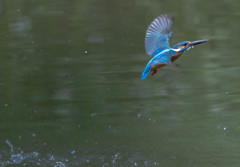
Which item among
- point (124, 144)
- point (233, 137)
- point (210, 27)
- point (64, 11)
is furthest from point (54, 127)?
point (64, 11)

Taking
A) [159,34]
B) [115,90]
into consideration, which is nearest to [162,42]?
[159,34]

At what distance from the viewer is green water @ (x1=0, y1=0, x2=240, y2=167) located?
3.01m

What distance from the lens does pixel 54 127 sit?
3.36m

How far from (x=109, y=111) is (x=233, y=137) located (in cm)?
86

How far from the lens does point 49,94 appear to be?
3859 mm

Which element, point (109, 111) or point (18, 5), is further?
point (18, 5)

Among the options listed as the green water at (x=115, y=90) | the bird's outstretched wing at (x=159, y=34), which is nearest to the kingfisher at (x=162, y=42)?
the bird's outstretched wing at (x=159, y=34)

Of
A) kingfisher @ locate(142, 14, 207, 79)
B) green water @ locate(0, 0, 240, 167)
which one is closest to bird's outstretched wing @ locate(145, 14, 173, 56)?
kingfisher @ locate(142, 14, 207, 79)

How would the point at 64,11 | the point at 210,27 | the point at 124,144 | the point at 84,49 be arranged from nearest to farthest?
the point at 124,144
the point at 84,49
the point at 210,27
the point at 64,11

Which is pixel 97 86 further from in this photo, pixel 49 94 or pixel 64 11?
pixel 64 11

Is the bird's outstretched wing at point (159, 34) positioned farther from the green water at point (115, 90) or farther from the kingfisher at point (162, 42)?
the green water at point (115, 90)

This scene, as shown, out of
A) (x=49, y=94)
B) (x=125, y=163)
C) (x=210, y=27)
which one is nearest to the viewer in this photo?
(x=125, y=163)

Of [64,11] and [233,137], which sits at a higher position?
[233,137]

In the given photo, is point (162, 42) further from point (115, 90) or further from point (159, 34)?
point (115, 90)
